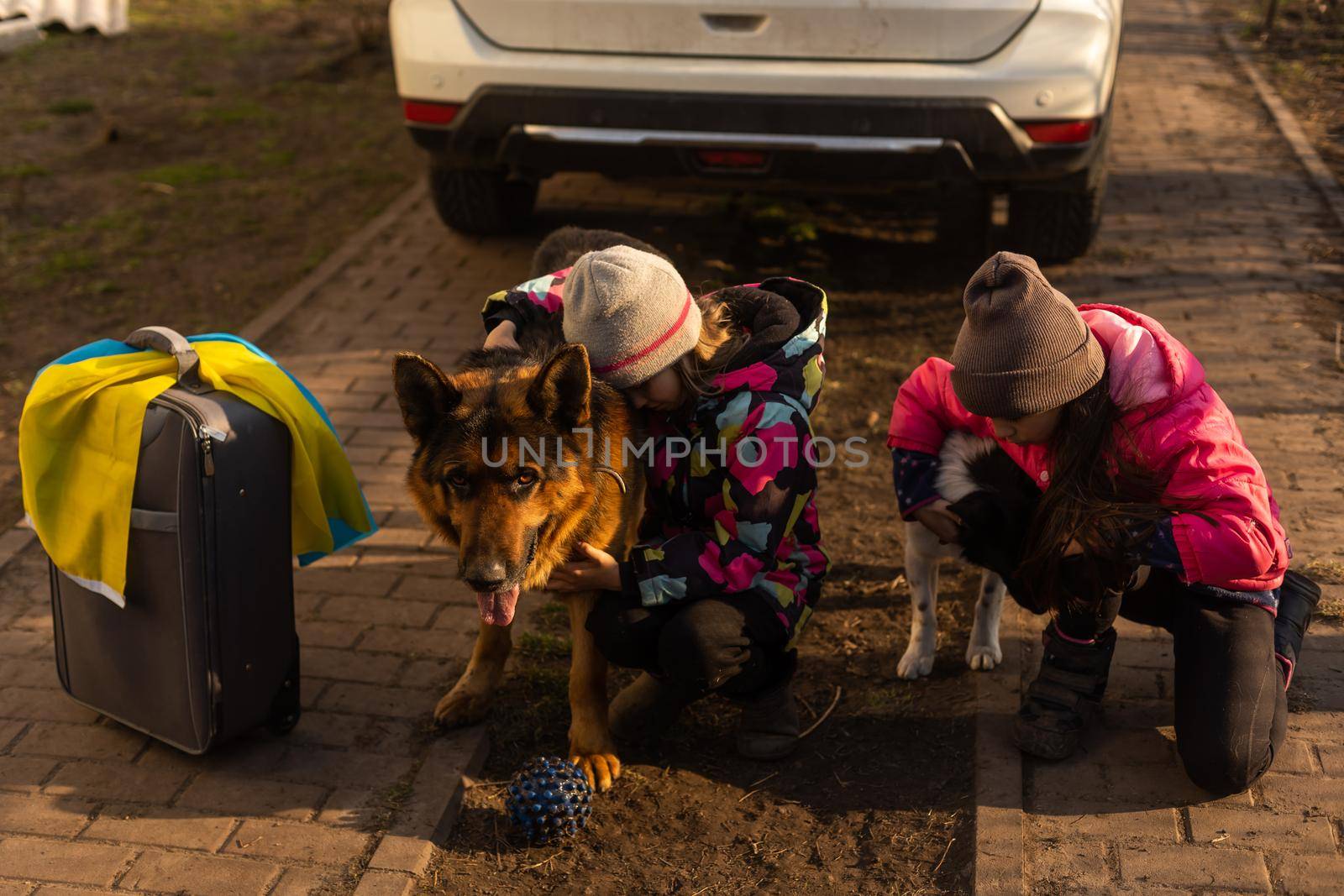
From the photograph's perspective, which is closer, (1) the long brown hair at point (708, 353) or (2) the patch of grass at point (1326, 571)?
(1) the long brown hair at point (708, 353)

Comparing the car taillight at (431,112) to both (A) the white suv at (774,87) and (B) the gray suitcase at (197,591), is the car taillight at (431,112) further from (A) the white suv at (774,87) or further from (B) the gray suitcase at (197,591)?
(B) the gray suitcase at (197,591)

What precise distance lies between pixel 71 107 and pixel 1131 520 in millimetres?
10161

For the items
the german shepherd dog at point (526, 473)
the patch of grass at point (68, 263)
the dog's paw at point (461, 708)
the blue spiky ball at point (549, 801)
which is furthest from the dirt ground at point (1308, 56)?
the patch of grass at point (68, 263)

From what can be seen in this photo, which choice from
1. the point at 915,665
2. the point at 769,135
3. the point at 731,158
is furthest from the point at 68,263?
the point at 915,665

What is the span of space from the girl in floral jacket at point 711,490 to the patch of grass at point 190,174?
5.96m

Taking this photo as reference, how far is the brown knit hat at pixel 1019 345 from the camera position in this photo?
3.02 metres

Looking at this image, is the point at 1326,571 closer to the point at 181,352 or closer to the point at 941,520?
the point at 941,520

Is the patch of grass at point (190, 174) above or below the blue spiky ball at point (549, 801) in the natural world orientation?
below

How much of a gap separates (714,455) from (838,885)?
119cm

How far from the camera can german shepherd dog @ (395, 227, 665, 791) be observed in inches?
120

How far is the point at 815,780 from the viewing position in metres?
3.52

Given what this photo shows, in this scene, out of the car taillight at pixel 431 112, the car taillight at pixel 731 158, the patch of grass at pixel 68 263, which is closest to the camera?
the car taillight at pixel 731 158

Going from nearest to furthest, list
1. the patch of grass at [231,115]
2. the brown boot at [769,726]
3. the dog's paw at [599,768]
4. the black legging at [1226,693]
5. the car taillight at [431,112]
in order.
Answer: the black legging at [1226,693], the dog's paw at [599,768], the brown boot at [769,726], the car taillight at [431,112], the patch of grass at [231,115]

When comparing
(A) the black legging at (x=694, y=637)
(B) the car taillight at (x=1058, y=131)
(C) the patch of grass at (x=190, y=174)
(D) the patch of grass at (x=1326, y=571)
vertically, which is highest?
(B) the car taillight at (x=1058, y=131)
